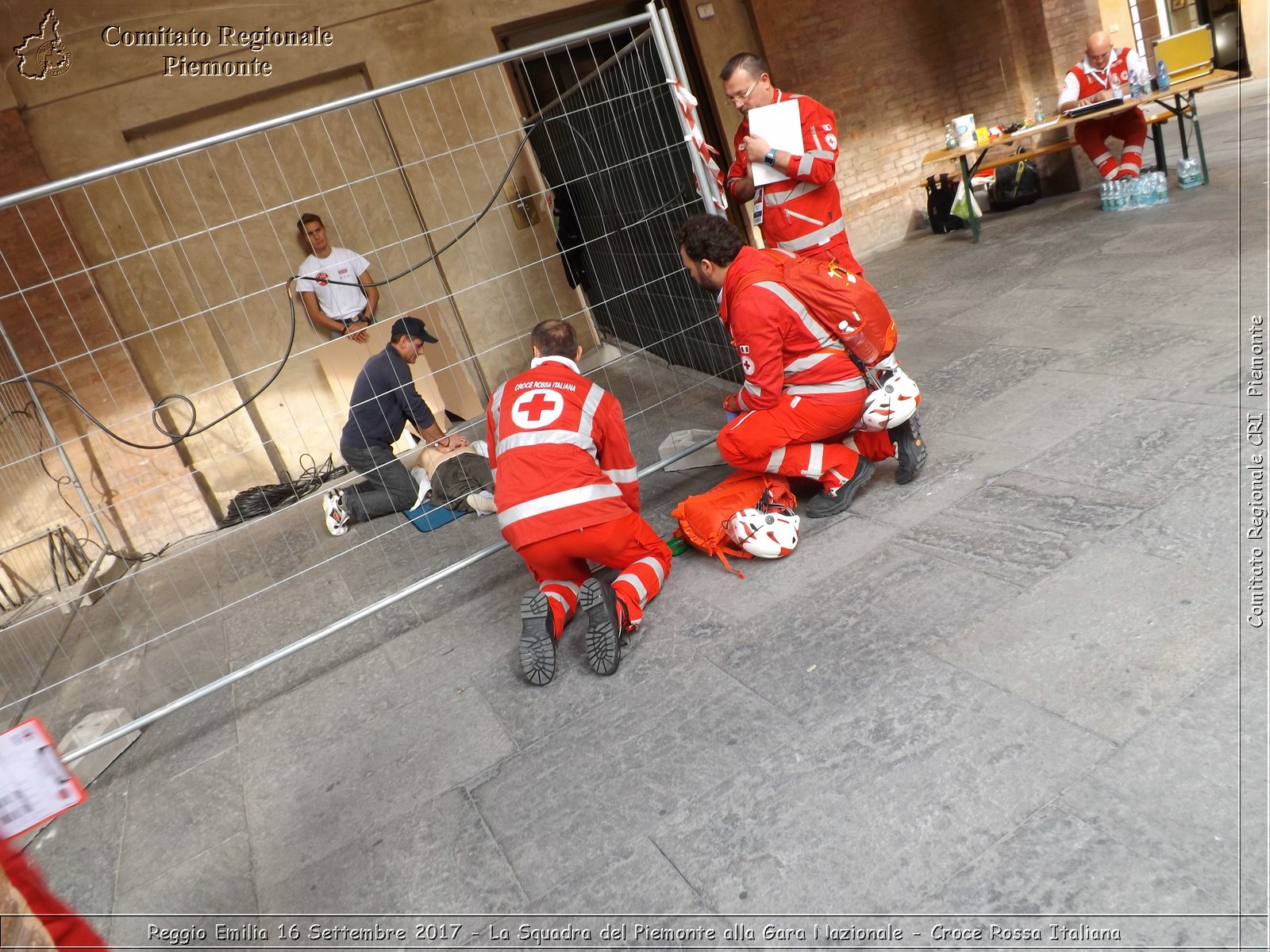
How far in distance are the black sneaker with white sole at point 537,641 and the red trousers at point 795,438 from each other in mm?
1055

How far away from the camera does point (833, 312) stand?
383 cm

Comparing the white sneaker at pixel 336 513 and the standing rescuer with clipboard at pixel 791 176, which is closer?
the standing rescuer with clipboard at pixel 791 176

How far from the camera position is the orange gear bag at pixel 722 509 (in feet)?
13.0

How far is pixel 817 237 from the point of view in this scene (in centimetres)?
501

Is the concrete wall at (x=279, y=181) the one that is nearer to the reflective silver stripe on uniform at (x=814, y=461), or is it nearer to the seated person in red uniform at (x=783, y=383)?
the seated person in red uniform at (x=783, y=383)

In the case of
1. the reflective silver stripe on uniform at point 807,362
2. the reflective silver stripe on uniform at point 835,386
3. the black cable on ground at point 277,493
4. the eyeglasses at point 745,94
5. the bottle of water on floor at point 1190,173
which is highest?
the eyeglasses at point 745,94

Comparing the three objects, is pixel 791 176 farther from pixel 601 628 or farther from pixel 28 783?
pixel 28 783

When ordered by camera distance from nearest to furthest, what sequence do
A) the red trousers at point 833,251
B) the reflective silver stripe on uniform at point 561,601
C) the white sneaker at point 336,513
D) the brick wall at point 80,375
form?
the reflective silver stripe on uniform at point 561,601
the red trousers at point 833,251
the white sneaker at point 336,513
the brick wall at point 80,375

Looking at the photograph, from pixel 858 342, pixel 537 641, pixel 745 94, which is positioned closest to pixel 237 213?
pixel 745 94

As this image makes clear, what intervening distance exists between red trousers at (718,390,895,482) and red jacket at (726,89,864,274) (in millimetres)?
1112

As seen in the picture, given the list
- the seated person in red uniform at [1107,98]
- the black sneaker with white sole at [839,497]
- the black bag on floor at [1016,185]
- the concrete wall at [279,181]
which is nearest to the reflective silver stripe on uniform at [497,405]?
the black sneaker with white sole at [839,497]

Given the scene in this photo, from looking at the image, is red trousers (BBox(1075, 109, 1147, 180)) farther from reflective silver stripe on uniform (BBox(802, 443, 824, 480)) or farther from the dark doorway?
reflective silver stripe on uniform (BBox(802, 443, 824, 480))

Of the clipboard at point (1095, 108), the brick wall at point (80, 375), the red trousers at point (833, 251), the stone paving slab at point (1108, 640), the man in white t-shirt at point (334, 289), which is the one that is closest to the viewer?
the stone paving slab at point (1108, 640)

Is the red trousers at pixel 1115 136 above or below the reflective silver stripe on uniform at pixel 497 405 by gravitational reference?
below
